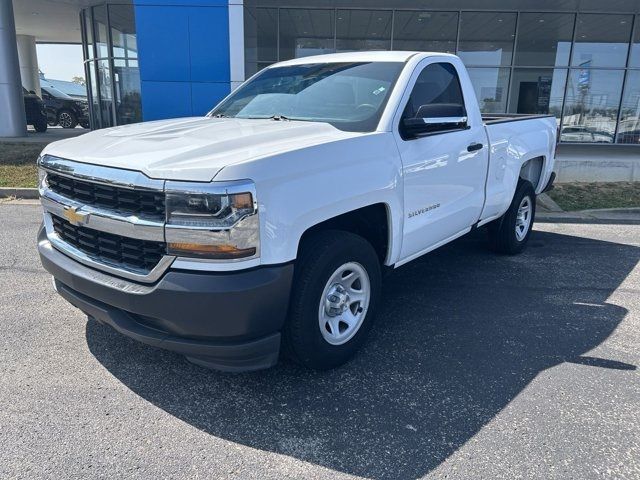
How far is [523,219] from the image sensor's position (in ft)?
20.2

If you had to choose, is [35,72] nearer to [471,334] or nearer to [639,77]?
[639,77]

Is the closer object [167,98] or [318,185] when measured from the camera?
[318,185]

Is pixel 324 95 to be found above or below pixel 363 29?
below

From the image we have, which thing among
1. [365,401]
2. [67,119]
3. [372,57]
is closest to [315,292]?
[365,401]

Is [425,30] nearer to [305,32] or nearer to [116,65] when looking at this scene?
[305,32]

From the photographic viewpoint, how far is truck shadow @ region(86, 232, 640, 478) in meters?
2.72

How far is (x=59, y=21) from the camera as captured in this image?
72.1 feet

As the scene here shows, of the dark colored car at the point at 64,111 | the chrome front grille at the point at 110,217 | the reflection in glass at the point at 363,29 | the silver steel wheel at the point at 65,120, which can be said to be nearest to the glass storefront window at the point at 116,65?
the reflection in glass at the point at 363,29

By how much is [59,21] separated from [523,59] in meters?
18.7

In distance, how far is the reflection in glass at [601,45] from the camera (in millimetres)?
15219

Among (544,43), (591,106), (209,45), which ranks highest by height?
(544,43)

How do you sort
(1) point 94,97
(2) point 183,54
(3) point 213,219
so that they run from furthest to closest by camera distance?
(1) point 94,97, (2) point 183,54, (3) point 213,219

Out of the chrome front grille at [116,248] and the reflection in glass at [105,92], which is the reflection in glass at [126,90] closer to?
the reflection in glass at [105,92]

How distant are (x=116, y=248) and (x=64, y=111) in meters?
23.1
